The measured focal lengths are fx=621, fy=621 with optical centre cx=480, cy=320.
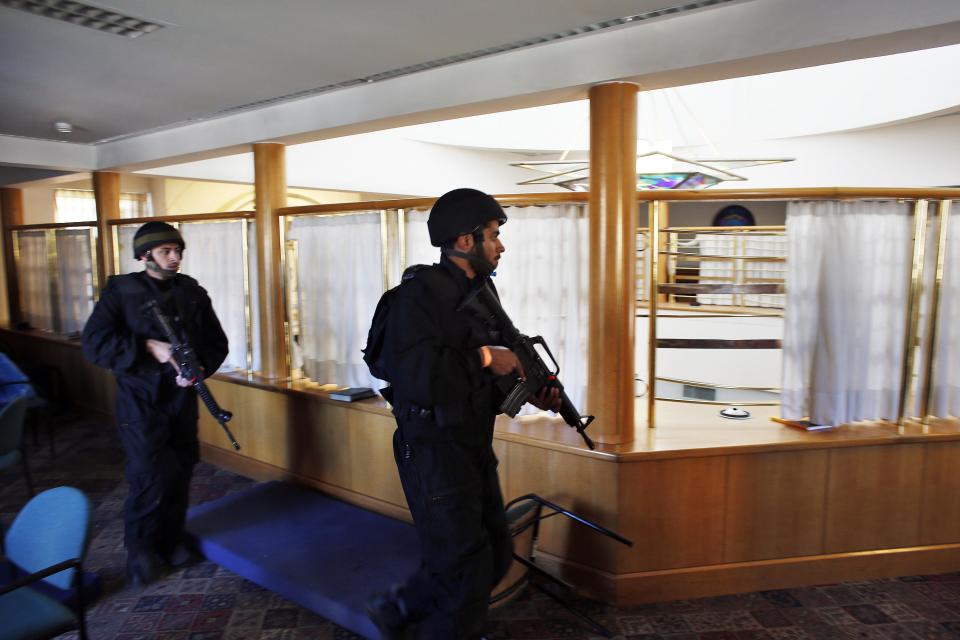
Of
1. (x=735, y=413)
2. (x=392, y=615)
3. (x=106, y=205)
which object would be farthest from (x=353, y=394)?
(x=106, y=205)

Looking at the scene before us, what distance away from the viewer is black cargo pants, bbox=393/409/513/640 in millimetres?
2188

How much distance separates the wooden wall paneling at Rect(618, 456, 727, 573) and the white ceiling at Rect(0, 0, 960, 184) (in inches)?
73.6

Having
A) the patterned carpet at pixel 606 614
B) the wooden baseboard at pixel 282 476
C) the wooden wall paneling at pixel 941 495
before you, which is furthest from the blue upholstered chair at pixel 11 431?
the wooden wall paneling at pixel 941 495

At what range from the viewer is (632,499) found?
3.00m

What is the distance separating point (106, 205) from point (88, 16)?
3795 mm

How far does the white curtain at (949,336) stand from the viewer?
10.5 ft

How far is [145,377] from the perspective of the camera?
320 centimetres

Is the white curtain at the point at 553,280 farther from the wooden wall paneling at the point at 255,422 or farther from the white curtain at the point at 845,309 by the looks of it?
the wooden wall paneling at the point at 255,422

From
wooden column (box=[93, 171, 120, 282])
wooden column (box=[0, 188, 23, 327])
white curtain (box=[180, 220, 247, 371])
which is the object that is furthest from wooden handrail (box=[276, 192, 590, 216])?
wooden column (box=[0, 188, 23, 327])

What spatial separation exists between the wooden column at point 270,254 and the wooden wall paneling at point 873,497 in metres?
3.62

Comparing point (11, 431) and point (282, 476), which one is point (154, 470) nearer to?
point (11, 431)

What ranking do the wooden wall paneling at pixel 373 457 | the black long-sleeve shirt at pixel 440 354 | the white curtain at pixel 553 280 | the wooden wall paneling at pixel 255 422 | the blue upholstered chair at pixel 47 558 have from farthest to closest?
the wooden wall paneling at pixel 255 422
the wooden wall paneling at pixel 373 457
the white curtain at pixel 553 280
the black long-sleeve shirt at pixel 440 354
the blue upholstered chair at pixel 47 558

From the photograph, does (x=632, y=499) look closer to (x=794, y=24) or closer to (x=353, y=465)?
(x=353, y=465)

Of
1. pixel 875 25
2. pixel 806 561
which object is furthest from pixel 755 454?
pixel 875 25
